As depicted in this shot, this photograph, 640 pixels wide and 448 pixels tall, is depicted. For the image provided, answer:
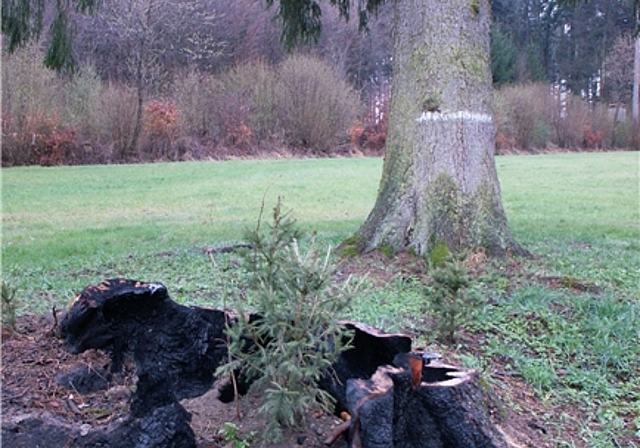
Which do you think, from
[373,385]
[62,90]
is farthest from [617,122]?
[373,385]

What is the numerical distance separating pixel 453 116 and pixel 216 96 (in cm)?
2437

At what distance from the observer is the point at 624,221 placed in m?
10.1

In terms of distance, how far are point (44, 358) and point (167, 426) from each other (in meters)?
0.95

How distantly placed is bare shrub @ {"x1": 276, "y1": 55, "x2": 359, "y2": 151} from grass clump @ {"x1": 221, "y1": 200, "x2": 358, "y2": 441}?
27.2m

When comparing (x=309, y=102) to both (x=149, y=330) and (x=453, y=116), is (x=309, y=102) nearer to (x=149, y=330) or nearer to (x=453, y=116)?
(x=453, y=116)

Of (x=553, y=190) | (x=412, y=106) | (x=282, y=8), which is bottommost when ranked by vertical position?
(x=553, y=190)

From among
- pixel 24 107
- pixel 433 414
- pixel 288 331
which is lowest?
pixel 433 414

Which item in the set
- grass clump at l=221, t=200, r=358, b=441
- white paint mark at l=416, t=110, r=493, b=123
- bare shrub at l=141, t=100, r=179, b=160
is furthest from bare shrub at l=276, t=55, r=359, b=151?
grass clump at l=221, t=200, r=358, b=441

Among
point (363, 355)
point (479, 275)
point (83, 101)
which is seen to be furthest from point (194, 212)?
point (83, 101)

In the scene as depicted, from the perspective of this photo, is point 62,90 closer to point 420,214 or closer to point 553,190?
point 553,190

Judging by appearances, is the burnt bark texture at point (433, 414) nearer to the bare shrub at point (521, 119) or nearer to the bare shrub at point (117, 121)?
the bare shrub at point (117, 121)

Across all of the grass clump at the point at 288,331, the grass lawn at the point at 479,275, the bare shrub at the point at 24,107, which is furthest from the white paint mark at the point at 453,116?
the bare shrub at the point at 24,107

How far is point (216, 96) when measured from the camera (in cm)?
2875

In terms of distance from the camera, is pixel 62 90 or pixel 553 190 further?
pixel 62 90
